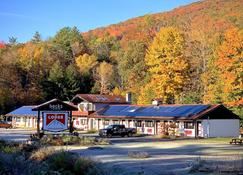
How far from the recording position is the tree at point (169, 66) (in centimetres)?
6881

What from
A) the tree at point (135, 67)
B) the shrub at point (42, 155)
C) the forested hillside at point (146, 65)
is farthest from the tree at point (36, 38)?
the shrub at point (42, 155)

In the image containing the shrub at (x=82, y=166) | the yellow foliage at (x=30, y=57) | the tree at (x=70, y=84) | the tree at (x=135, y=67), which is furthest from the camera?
the yellow foliage at (x=30, y=57)

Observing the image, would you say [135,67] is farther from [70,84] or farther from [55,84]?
[55,84]

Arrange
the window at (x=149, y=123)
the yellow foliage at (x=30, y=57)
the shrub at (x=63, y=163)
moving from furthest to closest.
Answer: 1. the yellow foliage at (x=30, y=57)
2. the window at (x=149, y=123)
3. the shrub at (x=63, y=163)

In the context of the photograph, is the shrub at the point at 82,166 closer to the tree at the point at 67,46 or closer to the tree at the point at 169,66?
the tree at the point at 169,66

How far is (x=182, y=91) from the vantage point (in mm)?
70625

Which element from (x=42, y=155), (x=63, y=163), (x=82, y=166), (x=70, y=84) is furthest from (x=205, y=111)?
(x=70, y=84)

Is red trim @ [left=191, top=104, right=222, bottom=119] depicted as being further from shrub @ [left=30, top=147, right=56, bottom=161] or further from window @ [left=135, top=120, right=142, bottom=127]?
shrub @ [left=30, top=147, right=56, bottom=161]

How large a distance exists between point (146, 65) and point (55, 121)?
48.1m

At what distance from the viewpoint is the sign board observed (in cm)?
3924

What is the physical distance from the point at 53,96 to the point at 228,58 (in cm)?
4896

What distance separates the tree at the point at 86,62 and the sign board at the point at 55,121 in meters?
61.6

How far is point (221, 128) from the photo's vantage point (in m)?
50.3

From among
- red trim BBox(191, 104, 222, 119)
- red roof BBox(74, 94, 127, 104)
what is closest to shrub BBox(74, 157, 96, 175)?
red trim BBox(191, 104, 222, 119)
